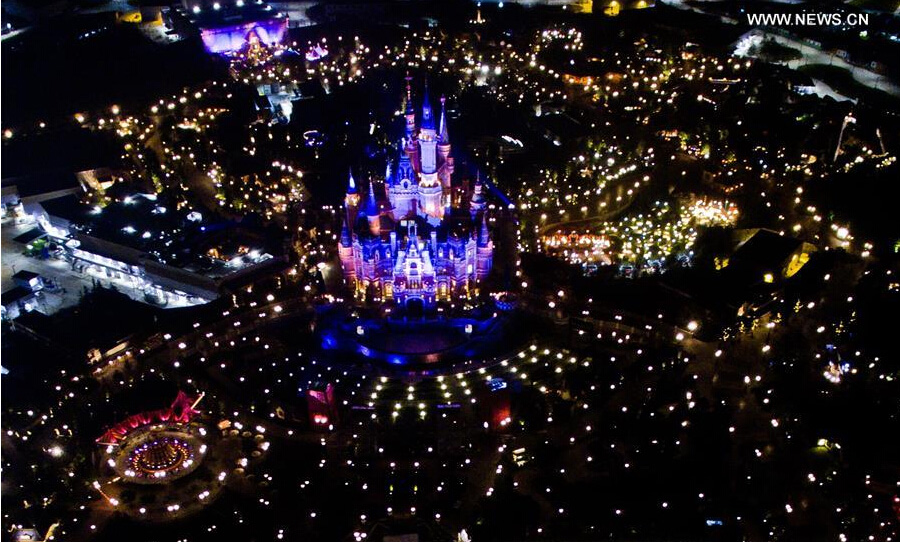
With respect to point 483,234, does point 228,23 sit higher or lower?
higher

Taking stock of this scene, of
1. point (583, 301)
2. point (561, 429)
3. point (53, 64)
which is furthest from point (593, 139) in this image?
point (53, 64)

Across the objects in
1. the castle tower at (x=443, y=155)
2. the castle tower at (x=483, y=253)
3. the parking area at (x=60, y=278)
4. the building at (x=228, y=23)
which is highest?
the building at (x=228, y=23)

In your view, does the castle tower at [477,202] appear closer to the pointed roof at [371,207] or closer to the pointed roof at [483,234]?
the pointed roof at [483,234]

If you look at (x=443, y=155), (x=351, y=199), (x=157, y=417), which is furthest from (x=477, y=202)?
(x=157, y=417)

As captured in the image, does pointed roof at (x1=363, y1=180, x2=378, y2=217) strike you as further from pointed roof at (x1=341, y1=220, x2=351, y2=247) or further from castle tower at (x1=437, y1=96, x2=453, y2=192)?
castle tower at (x1=437, y1=96, x2=453, y2=192)

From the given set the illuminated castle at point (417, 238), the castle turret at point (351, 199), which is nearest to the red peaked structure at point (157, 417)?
the illuminated castle at point (417, 238)

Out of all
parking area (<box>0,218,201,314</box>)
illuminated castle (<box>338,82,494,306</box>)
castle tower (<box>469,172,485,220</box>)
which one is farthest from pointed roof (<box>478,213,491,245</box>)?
parking area (<box>0,218,201,314</box>)

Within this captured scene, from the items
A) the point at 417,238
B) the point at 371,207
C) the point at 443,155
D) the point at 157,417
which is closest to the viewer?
the point at 157,417

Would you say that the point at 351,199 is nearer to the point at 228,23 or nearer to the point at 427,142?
the point at 427,142

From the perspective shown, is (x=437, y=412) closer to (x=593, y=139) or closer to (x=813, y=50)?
(x=593, y=139)
